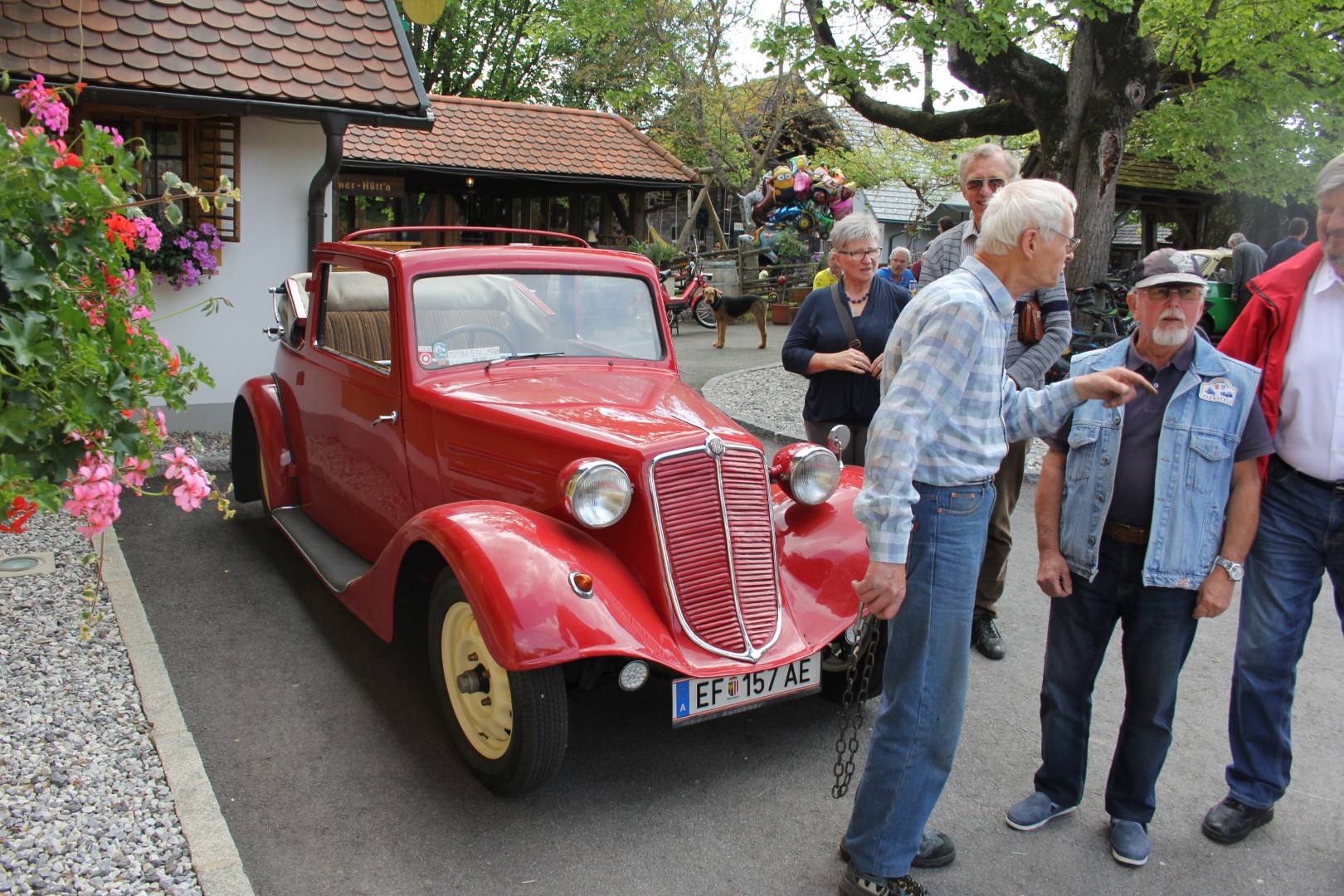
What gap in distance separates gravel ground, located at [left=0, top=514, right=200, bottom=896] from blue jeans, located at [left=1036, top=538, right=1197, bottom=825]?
2.56m

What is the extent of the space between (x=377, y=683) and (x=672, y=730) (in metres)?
1.27

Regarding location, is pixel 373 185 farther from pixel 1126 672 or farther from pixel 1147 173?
pixel 1147 173

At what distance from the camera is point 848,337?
182 inches

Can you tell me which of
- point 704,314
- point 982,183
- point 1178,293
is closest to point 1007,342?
point 982,183

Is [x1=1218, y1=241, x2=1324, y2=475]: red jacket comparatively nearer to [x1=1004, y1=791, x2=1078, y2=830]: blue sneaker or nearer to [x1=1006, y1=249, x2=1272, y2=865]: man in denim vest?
[x1=1006, y1=249, x2=1272, y2=865]: man in denim vest

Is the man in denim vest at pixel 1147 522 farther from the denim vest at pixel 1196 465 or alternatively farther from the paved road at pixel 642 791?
the paved road at pixel 642 791

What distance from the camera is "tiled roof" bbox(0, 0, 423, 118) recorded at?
7.60 m

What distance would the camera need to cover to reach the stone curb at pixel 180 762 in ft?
9.00

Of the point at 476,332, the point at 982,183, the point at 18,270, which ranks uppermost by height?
the point at 982,183

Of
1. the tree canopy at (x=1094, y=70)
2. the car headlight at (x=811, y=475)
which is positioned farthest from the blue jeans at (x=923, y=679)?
the tree canopy at (x=1094, y=70)

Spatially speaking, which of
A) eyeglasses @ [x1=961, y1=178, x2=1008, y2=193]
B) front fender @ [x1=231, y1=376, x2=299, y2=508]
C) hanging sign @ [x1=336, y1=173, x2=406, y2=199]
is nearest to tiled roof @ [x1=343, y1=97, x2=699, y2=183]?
hanging sign @ [x1=336, y1=173, x2=406, y2=199]

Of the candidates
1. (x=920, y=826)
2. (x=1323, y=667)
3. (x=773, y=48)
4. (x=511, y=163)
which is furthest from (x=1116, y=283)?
(x=920, y=826)

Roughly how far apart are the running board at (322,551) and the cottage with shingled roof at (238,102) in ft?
11.9

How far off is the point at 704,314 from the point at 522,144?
206 inches
